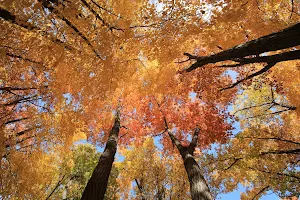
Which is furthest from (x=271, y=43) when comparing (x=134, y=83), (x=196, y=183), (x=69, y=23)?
(x=134, y=83)

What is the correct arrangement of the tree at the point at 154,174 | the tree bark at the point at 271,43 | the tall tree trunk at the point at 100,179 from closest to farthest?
1. the tree bark at the point at 271,43
2. the tall tree trunk at the point at 100,179
3. the tree at the point at 154,174

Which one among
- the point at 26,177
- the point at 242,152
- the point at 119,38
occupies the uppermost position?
the point at 119,38

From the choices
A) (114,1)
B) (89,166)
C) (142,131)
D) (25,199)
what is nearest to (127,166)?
(89,166)

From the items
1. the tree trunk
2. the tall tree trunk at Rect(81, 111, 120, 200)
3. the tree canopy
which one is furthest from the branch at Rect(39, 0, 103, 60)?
the tree trunk

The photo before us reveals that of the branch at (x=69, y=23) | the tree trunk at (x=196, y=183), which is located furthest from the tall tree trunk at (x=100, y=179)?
the branch at (x=69, y=23)

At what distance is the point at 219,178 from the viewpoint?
527 inches

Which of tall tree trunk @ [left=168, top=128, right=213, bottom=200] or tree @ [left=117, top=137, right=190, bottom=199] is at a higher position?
tree @ [left=117, top=137, right=190, bottom=199]

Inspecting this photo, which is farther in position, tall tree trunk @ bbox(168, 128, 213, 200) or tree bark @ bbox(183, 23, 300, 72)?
tall tree trunk @ bbox(168, 128, 213, 200)

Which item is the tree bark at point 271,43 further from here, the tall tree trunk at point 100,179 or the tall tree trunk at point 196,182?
the tall tree trunk at point 100,179

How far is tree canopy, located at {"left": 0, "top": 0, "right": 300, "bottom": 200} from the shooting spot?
460 cm

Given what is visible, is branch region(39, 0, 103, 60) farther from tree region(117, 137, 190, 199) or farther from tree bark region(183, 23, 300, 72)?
tree region(117, 137, 190, 199)

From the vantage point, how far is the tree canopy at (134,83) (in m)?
4.60

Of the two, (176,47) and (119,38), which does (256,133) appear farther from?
(119,38)

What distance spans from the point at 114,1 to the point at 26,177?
19.8ft
